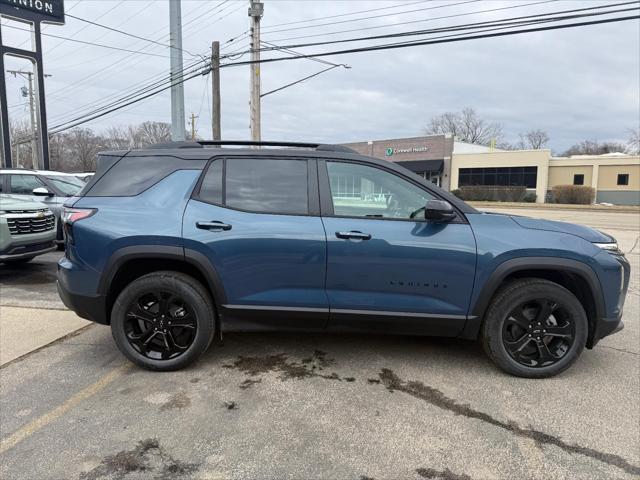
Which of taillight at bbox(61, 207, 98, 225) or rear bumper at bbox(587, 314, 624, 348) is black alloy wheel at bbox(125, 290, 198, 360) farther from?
rear bumper at bbox(587, 314, 624, 348)

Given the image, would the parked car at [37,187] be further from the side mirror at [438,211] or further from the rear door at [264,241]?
the side mirror at [438,211]

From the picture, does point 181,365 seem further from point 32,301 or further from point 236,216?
point 32,301

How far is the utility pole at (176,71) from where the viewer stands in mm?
14320

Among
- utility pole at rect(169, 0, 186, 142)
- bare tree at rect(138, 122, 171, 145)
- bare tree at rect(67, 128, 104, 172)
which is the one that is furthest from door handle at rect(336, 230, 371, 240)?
bare tree at rect(67, 128, 104, 172)

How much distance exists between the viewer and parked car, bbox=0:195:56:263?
6.93m

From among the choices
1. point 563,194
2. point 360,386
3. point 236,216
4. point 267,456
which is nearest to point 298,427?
point 267,456

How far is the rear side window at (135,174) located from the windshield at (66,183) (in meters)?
6.72

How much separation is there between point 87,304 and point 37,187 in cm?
736

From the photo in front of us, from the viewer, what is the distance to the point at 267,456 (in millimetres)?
2719

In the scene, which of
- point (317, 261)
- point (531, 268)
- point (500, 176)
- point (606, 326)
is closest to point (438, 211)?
point (531, 268)

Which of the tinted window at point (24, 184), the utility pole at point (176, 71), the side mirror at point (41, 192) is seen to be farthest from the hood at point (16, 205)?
the utility pole at point (176, 71)

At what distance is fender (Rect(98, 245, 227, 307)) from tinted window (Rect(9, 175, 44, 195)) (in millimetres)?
7386

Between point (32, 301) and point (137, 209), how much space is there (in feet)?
11.0

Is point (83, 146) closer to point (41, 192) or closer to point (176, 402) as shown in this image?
point (41, 192)
